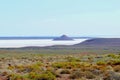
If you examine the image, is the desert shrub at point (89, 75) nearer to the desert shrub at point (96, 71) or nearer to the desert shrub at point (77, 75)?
the desert shrub at point (77, 75)

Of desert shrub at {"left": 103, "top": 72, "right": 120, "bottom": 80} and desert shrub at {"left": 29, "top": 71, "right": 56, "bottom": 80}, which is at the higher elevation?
desert shrub at {"left": 29, "top": 71, "right": 56, "bottom": 80}

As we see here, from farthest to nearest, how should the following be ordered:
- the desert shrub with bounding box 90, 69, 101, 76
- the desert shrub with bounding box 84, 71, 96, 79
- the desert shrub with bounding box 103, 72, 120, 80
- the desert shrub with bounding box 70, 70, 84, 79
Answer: the desert shrub with bounding box 90, 69, 101, 76 → the desert shrub with bounding box 70, 70, 84, 79 → the desert shrub with bounding box 84, 71, 96, 79 → the desert shrub with bounding box 103, 72, 120, 80

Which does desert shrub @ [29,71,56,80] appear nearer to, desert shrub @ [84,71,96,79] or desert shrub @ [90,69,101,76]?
desert shrub @ [84,71,96,79]

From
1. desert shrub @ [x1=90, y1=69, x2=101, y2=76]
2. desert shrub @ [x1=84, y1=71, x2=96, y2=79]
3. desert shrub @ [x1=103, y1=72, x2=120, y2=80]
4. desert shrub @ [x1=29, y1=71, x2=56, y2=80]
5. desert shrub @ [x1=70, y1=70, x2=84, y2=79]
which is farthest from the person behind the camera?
desert shrub @ [x1=90, y1=69, x2=101, y2=76]

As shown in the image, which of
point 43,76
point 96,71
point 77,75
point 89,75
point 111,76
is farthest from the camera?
point 96,71

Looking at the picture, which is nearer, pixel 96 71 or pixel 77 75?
pixel 77 75

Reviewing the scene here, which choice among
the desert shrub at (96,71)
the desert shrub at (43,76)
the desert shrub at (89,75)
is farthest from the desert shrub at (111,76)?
the desert shrub at (43,76)

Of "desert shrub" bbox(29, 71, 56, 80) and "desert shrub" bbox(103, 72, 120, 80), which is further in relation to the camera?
"desert shrub" bbox(29, 71, 56, 80)

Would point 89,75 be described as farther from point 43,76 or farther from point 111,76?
point 43,76

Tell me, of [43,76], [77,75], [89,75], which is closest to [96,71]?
[89,75]

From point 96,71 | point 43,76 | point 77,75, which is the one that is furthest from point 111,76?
point 43,76

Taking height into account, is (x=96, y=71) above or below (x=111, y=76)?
above

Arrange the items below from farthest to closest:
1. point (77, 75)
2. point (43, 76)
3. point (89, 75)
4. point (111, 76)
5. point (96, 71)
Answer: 1. point (96, 71)
2. point (77, 75)
3. point (89, 75)
4. point (43, 76)
5. point (111, 76)

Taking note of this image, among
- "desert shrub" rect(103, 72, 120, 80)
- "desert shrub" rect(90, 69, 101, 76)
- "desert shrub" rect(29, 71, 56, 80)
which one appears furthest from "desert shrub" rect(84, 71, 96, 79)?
"desert shrub" rect(29, 71, 56, 80)
